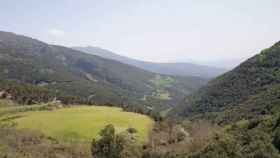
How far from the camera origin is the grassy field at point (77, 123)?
84250 mm

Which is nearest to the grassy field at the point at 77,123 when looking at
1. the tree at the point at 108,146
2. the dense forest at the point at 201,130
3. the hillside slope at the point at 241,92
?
the dense forest at the point at 201,130

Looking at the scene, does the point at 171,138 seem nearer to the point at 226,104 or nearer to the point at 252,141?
the point at 252,141

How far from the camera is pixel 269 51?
173 meters

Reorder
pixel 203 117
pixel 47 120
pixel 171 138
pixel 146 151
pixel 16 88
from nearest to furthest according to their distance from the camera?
pixel 146 151
pixel 171 138
pixel 47 120
pixel 16 88
pixel 203 117

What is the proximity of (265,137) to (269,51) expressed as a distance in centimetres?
13404

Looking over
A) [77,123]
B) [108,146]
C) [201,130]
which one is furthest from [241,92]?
[108,146]

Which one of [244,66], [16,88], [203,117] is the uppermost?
[244,66]

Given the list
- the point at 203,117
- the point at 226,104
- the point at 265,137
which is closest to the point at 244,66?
the point at 226,104

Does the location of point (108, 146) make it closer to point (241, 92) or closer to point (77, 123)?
point (77, 123)

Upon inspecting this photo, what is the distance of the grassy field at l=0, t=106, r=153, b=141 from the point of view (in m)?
84.2

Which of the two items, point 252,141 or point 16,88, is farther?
point 16,88

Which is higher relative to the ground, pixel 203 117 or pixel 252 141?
pixel 252 141

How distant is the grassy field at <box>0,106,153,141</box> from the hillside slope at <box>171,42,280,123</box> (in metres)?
52.3

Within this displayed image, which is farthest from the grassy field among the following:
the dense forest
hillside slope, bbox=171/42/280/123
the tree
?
hillside slope, bbox=171/42/280/123
